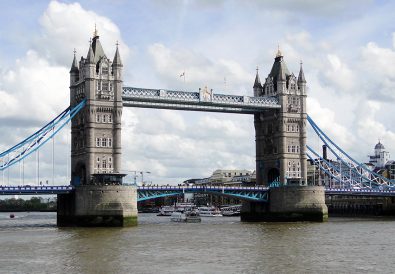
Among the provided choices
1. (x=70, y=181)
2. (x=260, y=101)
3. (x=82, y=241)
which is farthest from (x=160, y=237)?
(x=260, y=101)

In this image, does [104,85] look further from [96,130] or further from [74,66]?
[74,66]

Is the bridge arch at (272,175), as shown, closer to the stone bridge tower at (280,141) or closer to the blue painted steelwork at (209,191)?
the stone bridge tower at (280,141)

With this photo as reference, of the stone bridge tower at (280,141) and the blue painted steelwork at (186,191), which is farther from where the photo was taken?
the stone bridge tower at (280,141)

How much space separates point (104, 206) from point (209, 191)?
17504mm

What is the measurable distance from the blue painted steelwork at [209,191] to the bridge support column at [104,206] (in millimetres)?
6503

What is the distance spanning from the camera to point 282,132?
10081cm

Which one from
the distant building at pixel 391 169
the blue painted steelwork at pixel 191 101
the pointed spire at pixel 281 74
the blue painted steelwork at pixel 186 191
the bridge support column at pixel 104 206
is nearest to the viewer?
the blue painted steelwork at pixel 186 191

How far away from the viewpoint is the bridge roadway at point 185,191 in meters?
79.1

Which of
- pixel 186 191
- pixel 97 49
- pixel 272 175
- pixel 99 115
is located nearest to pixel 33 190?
pixel 99 115

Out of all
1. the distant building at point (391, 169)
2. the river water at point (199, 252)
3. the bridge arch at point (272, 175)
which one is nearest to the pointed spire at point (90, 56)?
the river water at point (199, 252)

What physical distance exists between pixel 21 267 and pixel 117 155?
4584 centimetres

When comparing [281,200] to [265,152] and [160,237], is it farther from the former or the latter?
[160,237]

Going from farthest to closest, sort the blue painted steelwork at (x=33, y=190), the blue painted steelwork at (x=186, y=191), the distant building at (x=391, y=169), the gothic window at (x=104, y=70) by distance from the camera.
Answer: the distant building at (x=391, y=169), the gothic window at (x=104, y=70), the blue painted steelwork at (x=186, y=191), the blue painted steelwork at (x=33, y=190)

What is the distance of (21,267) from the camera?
4219cm
